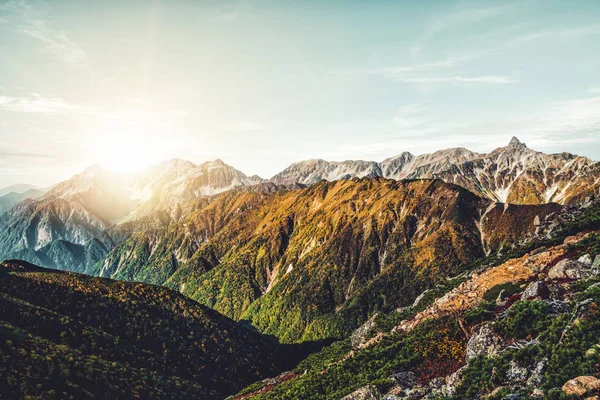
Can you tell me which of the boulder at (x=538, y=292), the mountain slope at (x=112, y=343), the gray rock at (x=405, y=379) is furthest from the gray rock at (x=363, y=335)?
the mountain slope at (x=112, y=343)

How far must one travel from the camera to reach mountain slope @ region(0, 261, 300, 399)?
100562mm

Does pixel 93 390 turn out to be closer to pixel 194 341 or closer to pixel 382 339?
pixel 194 341

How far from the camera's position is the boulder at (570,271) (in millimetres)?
60875

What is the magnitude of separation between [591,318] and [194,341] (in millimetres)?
153580

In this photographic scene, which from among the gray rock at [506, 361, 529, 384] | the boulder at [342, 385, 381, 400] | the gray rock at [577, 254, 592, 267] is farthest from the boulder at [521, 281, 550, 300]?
the boulder at [342, 385, 381, 400]

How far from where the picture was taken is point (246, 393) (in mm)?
132875

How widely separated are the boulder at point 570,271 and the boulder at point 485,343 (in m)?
18.8

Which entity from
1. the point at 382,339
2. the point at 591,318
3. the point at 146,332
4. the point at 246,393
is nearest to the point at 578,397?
the point at 591,318

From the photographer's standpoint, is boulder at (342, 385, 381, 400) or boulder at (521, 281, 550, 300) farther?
boulder at (342, 385, 381, 400)

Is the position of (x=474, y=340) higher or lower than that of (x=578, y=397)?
lower

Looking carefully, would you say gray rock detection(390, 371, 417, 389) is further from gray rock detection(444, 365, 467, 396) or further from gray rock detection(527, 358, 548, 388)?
gray rock detection(527, 358, 548, 388)

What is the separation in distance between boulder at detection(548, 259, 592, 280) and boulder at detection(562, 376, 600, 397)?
32300 millimetres

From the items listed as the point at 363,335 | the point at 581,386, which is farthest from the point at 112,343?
the point at 581,386

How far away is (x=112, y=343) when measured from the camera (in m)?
135
